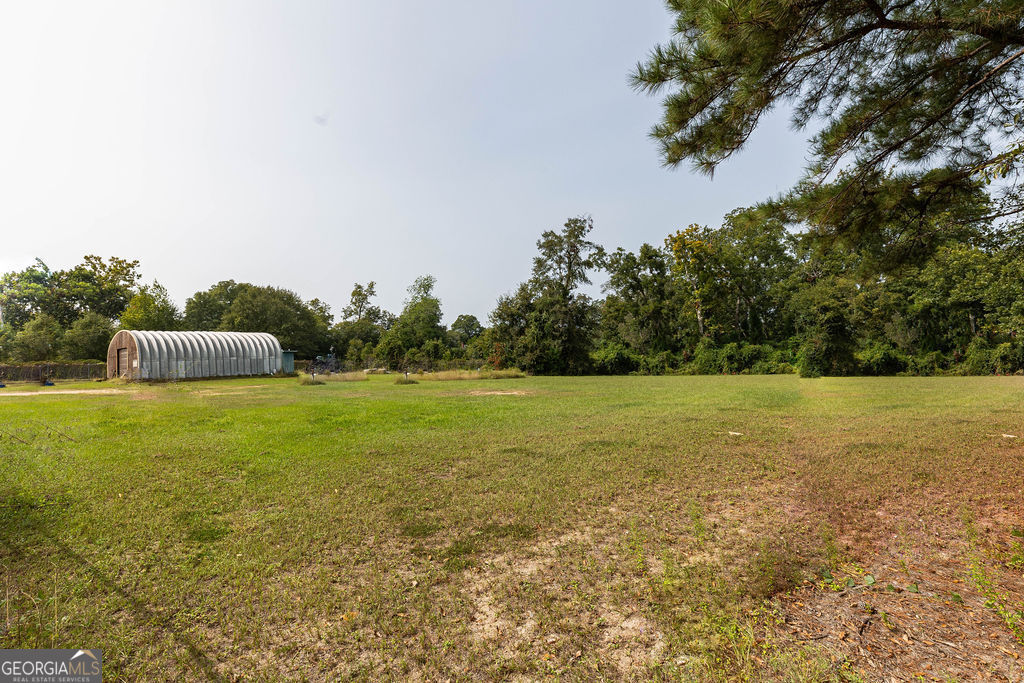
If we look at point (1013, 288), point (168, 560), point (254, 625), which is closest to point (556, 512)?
point (254, 625)

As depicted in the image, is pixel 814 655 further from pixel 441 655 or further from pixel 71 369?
pixel 71 369

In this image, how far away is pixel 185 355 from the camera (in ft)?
87.0

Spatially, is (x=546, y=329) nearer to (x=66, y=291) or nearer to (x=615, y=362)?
(x=615, y=362)

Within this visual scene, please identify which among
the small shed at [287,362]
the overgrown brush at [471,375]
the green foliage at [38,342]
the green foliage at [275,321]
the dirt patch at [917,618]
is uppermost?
the green foliage at [275,321]

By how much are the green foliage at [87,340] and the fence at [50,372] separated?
31.8 feet

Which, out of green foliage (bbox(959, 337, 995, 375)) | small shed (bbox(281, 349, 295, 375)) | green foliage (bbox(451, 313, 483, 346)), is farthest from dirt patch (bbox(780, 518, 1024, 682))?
green foliage (bbox(451, 313, 483, 346))

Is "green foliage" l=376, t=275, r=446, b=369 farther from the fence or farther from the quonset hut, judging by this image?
the fence

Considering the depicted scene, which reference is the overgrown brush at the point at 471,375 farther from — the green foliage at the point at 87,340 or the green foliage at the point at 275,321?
the green foliage at the point at 275,321

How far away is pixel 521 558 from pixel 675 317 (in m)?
36.3

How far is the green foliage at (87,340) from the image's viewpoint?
35375 millimetres

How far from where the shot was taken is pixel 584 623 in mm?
2432

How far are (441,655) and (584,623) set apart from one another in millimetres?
766

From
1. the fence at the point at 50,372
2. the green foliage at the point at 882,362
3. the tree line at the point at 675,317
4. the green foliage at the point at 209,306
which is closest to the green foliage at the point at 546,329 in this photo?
the tree line at the point at 675,317

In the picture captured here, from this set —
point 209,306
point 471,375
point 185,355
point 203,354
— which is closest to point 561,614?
point 471,375
